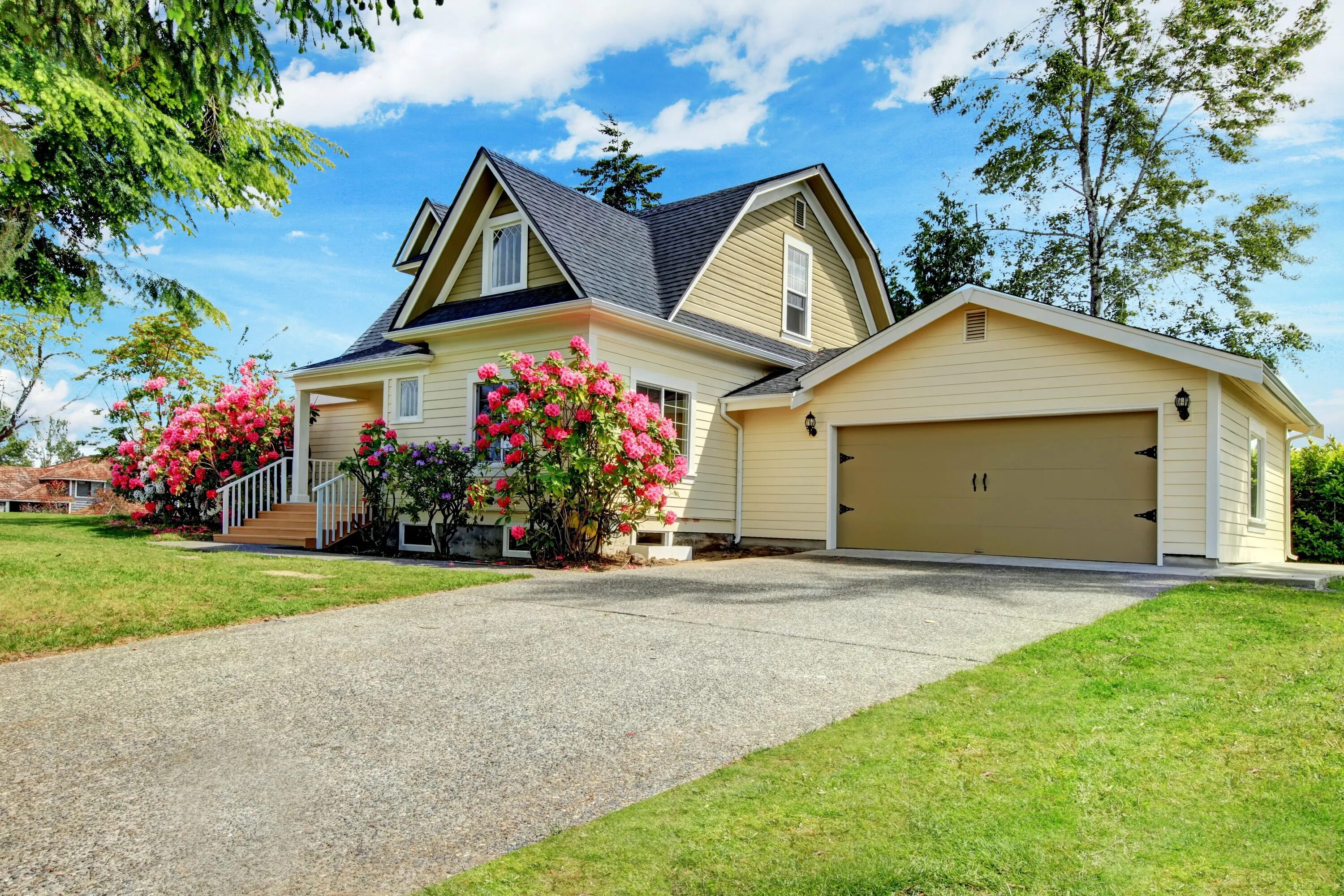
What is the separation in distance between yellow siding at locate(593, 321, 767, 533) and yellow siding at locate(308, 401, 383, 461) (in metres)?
7.15

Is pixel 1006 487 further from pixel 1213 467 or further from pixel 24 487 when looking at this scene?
pixel 24 487

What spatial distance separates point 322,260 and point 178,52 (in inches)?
322

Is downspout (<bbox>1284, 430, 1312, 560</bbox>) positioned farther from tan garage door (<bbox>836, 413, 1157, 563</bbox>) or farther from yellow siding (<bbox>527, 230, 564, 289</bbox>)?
yellow siding (<bbox>527, 230, 564, 289</bbox>)

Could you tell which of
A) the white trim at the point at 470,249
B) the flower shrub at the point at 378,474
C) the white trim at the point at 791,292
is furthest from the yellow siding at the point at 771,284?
the flower shrub at the point at 378,474

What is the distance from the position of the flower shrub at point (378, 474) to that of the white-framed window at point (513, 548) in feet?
5.66

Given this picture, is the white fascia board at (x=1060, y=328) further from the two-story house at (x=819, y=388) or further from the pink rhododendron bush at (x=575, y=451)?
the pink rhododendron bush at (x=575, y=451)

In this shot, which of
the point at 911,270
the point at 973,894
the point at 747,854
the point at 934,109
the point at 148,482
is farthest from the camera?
the point at 911,270

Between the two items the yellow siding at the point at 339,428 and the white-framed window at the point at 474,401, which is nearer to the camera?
the white-framed window at the point at 474,401

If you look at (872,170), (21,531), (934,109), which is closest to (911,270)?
(934,109)

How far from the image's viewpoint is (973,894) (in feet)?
8.24

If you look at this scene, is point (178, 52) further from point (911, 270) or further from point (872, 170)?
point (911, 270)

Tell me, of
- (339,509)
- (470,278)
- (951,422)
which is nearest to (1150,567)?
(951,422)

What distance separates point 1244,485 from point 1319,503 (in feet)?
20.5

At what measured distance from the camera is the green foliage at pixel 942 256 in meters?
25.9
